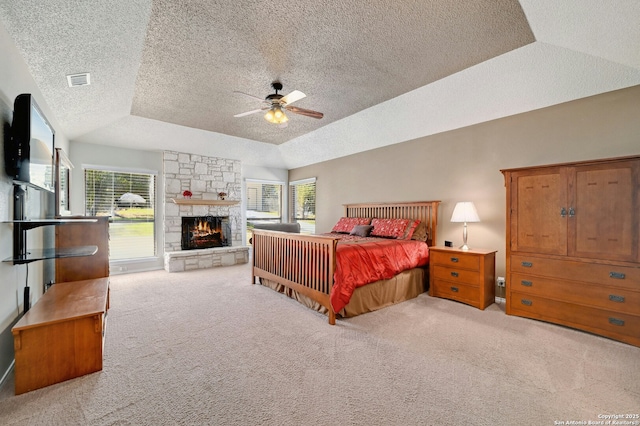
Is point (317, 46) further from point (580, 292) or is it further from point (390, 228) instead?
point (580, 292)

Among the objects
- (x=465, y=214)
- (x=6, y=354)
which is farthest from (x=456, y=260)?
(x=6, y=354)

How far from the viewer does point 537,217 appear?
298 cm

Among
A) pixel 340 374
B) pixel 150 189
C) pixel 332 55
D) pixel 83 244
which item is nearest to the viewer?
pixel 340 374

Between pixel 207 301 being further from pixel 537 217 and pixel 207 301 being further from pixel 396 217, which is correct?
pixel 537 217

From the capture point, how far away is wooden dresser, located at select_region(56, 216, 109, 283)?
3101 mm

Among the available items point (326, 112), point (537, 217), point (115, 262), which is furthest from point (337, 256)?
point (115, 262)

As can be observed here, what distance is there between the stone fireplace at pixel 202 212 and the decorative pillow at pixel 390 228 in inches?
132

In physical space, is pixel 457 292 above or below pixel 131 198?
below

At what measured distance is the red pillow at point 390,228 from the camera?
439cm

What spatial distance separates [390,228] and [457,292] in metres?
1.38

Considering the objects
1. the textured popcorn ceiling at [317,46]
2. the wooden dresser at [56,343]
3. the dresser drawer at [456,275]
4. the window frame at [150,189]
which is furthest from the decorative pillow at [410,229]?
the window frame at [150,189]

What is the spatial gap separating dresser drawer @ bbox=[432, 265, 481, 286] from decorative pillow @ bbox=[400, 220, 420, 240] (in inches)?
24.2

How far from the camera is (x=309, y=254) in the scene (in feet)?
11.1

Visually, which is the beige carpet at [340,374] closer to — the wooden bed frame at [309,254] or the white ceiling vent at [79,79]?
the wooden bed frame at [309,254]
